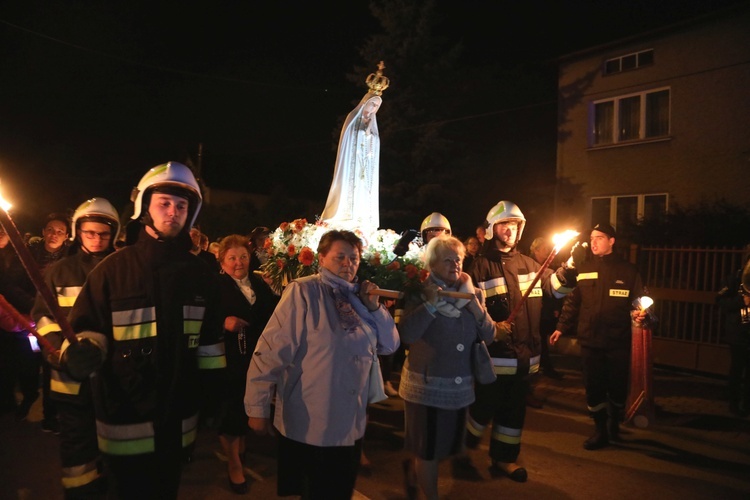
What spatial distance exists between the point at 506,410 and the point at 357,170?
2.70m

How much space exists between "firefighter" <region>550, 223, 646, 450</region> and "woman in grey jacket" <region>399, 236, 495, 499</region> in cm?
203

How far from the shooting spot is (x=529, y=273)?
4875 mm

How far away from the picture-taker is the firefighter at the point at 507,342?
4578 millimetres

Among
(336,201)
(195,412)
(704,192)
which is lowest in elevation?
(195,412)

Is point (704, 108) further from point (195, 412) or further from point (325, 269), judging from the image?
point (195, 412)

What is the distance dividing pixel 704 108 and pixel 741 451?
1164 centimetres

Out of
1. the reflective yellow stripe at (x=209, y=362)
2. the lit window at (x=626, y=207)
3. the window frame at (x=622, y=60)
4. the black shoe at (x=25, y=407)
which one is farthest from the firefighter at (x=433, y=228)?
the window frame at (x=622, y=60)

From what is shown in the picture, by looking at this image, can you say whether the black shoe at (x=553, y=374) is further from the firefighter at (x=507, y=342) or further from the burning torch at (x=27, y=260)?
the burning torch at (x=27, y=260)

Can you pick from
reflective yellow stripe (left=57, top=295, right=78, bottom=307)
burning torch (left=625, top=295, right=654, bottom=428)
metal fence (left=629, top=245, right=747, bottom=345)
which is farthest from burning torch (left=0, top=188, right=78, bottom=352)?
metal fence (left=629, top=245, right=747, bottom=345)

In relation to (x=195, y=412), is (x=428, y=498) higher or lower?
lower

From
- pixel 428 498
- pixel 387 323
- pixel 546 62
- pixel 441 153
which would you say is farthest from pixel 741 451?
pixel 441 153

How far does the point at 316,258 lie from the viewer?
4.62m

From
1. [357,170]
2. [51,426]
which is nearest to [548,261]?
[357,170]

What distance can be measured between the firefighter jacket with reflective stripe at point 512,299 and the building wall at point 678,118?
39.2 feet
